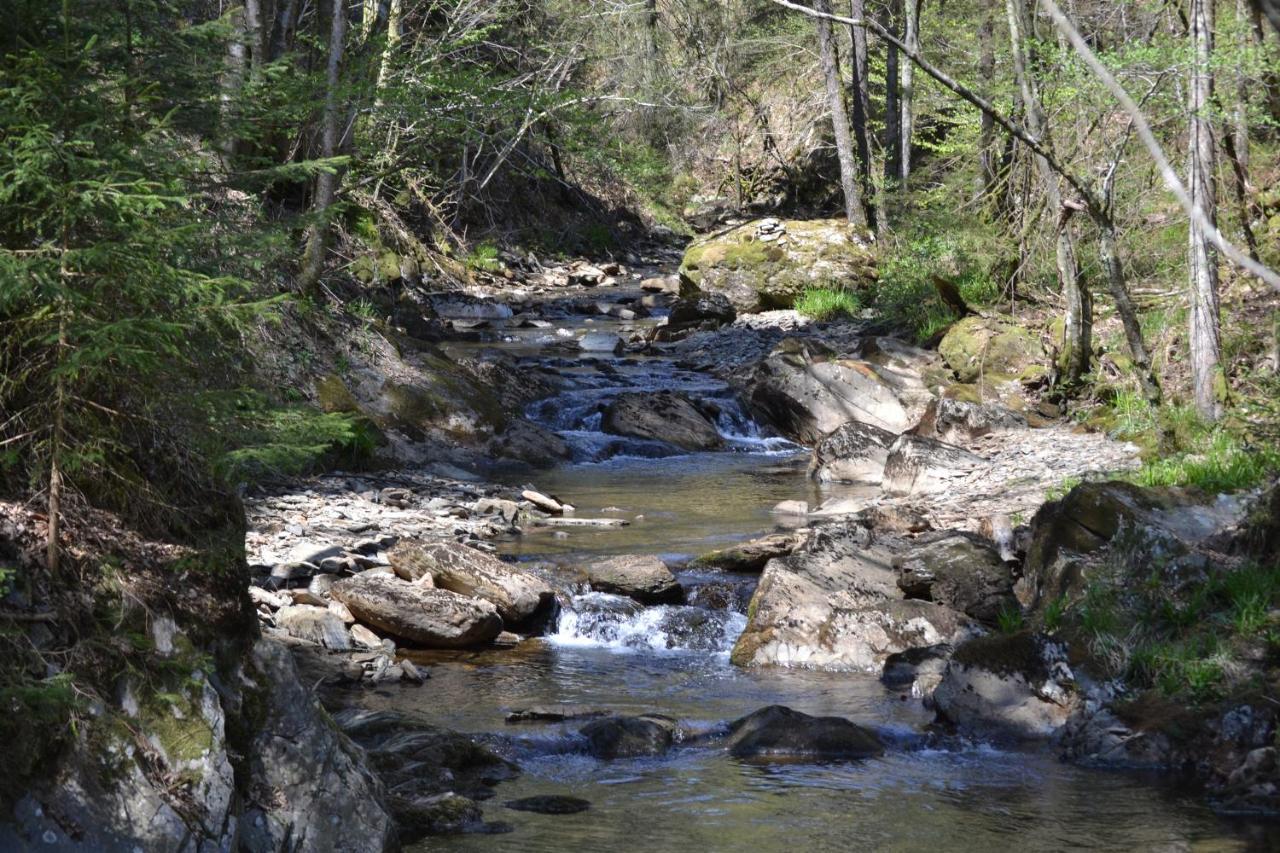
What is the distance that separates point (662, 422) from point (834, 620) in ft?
24.8

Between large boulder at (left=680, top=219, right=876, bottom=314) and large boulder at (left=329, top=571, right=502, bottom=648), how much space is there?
14.7m

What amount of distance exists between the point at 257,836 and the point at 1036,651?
4.91m

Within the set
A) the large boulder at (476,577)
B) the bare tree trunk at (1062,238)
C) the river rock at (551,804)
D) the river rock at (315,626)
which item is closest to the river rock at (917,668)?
the large boulder at (476,577)

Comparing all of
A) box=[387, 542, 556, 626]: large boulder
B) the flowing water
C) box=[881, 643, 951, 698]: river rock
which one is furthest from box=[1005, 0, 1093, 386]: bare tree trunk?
box=[387, 542, 556, 626]: large boulder

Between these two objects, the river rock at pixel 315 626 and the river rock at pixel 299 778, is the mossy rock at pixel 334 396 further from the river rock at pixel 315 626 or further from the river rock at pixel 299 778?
the river rock at pixel 299 778

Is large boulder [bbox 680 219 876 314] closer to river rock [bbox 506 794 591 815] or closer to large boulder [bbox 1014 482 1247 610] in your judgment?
large boulder [bbox 1014 482 1247 610]

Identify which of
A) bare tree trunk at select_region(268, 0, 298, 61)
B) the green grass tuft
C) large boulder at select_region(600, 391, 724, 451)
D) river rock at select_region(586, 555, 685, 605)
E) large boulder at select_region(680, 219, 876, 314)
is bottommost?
river rock at select_region(586, 555, 685, 605)

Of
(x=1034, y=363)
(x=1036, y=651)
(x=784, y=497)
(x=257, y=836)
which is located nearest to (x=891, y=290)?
(x=1034, y=363)

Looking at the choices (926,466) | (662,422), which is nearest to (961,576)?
(926,466)

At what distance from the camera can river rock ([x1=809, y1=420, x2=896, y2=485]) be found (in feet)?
47.2

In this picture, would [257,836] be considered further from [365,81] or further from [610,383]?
[610,383]

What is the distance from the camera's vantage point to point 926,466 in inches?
528

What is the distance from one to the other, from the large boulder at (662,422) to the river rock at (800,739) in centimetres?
895

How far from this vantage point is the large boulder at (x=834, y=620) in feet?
28.7
